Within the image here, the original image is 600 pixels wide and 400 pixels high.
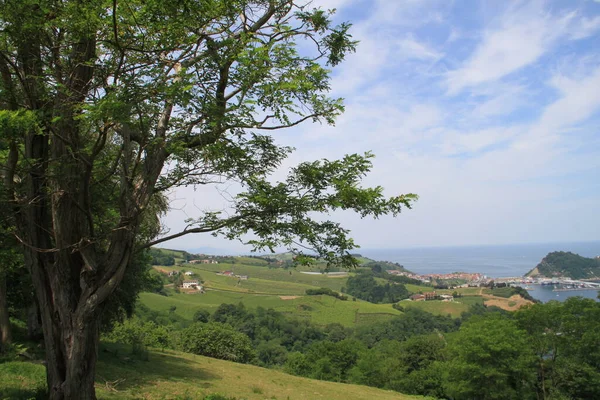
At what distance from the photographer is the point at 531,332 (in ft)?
107

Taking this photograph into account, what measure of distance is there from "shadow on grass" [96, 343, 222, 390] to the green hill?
17439 centimetres

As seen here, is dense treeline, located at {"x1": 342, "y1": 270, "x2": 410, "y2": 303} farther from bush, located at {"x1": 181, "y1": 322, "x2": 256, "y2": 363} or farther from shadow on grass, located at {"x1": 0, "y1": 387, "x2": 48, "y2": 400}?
shadow on grass, located at {"x1": 0, "y1": 387, "x2": 48, "y2": 400}

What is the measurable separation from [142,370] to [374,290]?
11936 cm

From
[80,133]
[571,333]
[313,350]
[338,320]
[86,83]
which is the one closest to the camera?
[86,83]

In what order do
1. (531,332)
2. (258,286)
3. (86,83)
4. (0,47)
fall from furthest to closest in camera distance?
(258,286), (531,332), (86,83), (0,47)

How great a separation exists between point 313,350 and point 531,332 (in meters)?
23.7

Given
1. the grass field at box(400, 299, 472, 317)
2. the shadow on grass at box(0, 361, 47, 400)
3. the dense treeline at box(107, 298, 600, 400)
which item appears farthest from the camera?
the grass field at box(400, 299, 472, 317)

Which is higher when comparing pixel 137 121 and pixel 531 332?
pixel 137 121

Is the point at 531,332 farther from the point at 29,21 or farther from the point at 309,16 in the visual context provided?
the point at 29,21

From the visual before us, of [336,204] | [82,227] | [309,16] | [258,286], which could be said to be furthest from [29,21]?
[258,286]

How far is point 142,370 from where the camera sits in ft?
55.0

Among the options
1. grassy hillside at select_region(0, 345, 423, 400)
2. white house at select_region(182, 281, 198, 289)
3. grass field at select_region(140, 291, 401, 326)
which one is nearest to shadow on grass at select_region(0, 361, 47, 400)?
grassy hillside at select_region(0, 345, 423, 400)

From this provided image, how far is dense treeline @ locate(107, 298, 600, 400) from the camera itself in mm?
27453

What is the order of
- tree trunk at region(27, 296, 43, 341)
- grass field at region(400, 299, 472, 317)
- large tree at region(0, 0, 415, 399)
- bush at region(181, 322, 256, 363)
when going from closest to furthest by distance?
large tree at region(0, 0, 415, 399)
tree trunk at region(27, 296, 43, 341)
bush at region(181, 322, 256, 363)
grass field at region(400, 299, 472, 317)
